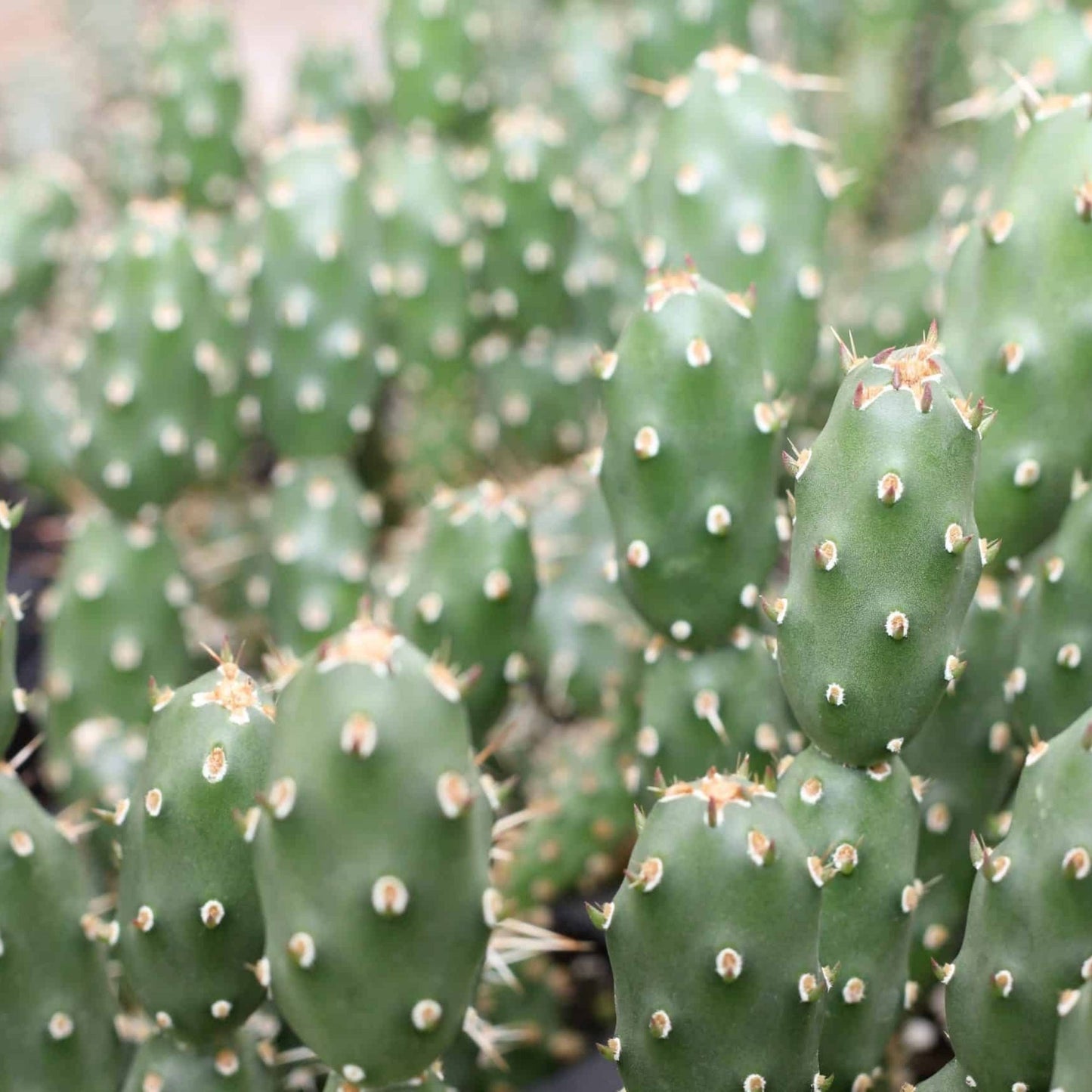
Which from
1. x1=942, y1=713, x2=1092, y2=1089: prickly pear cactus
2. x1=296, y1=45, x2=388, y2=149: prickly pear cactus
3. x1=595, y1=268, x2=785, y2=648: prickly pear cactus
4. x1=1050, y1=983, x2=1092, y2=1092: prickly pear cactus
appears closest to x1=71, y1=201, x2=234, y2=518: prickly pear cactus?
x1=595, y1=268, x2=785, y2=648: prickly pear cactus

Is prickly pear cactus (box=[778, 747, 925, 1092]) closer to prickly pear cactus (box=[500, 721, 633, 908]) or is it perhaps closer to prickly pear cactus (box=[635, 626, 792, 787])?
prickly pear cactus (box=[635, 626, 792, 787])

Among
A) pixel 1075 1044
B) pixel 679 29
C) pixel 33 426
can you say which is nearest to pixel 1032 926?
pixel 1075 1044

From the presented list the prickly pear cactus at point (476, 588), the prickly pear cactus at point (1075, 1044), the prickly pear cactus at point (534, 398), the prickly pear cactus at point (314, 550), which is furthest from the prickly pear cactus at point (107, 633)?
the prickly pear cactus at point (1075, 1044)

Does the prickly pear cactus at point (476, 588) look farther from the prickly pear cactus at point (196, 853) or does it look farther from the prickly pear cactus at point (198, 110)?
the prickly pear cactus at point (198, 110)

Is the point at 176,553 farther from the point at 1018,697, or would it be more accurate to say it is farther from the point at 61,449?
the point at 1018,697

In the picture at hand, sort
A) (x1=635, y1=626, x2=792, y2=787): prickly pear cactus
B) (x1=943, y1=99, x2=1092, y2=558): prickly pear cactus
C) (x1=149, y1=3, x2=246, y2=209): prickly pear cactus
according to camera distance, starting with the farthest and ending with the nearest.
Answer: (x1=149, y1=3, x2=246, y2=209): prickly pear cactus → (x1=635, y1=626, x2=792, y2=787): prickly pear cactus → (x1=943, y1=99, x2=1092, y2=558): prickly pear cactus

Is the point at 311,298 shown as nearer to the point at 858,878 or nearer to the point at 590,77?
the point at 590,77

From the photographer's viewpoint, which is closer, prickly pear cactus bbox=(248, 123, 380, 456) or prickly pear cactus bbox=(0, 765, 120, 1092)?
prickly pear cactus bbox=(0, 765, 120, 1092)
